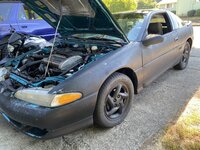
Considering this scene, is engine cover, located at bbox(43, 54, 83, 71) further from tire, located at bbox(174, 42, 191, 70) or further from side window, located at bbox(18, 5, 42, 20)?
side window, located at bbox(18, 5, 42, 20)

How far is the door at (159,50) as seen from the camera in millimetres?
3146

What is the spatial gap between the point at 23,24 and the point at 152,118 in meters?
4.47

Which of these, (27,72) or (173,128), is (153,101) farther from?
(27,72)

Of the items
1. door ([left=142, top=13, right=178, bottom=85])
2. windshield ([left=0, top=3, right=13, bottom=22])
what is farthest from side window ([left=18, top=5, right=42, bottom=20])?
door ([left=142, top=13, right=178, bottom=85])

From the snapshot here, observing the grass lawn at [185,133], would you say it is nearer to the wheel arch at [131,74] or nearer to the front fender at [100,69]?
the wheel arch at [131,74]

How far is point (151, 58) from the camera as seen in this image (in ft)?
10.5

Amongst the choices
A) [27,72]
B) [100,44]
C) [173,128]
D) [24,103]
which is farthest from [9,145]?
[173,128]

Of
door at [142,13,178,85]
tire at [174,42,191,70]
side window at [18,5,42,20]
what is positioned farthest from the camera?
side window at [18,5,42,20]

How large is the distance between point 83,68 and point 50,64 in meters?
0.68

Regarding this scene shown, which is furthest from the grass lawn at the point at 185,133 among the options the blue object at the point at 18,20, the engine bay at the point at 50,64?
the blue object at the point at 18,20

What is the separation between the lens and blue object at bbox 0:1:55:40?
5309 millimetres

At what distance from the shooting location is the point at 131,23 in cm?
343

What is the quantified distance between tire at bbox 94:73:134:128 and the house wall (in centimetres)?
2820

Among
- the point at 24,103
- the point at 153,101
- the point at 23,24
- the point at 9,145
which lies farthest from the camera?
the point at 23,24
